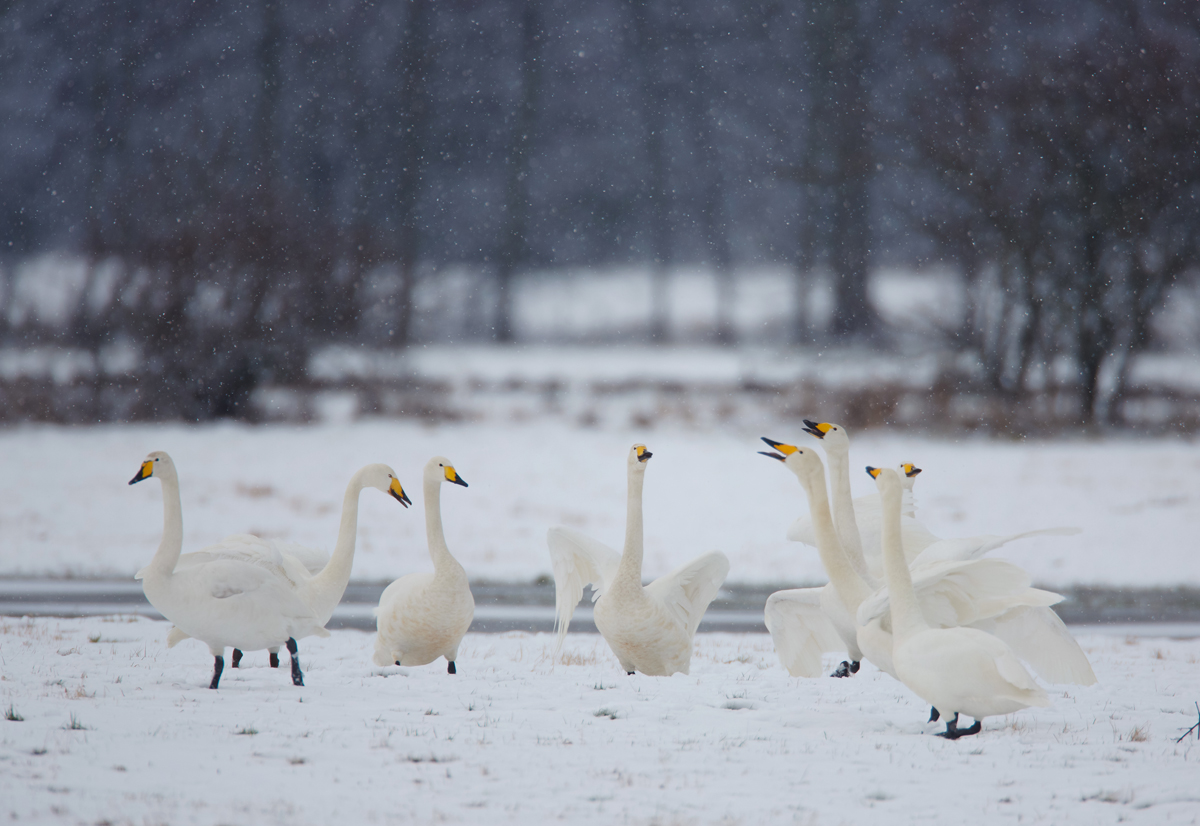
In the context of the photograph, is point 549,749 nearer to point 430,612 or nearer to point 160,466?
point 430,612

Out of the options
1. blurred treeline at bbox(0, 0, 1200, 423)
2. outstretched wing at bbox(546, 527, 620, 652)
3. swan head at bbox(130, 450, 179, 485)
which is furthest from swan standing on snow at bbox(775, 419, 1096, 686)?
blurred treeline at bbox(0, 0, 1200, 423)

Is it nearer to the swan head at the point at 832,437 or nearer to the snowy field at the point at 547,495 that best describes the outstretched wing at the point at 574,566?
the swan head at the point at 832,437

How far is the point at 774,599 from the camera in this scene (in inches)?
244

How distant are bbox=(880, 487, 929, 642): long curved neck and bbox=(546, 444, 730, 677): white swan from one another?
4.10ft

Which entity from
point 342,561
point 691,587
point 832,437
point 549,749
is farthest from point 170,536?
point 832,437

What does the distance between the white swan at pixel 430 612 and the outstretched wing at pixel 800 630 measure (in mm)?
1622

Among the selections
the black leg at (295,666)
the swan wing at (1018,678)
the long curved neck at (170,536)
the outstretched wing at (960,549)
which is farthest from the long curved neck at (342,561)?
the swan wing at (1018,678)

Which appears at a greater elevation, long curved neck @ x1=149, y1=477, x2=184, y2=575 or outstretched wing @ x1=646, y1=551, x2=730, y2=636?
long curved neck @ x1=149, y1=477, x2=184, y2=575

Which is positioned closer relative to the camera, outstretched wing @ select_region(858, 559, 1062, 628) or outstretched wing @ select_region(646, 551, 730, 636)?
outstretched wing @ select_region(858, 559, 1062, 628)

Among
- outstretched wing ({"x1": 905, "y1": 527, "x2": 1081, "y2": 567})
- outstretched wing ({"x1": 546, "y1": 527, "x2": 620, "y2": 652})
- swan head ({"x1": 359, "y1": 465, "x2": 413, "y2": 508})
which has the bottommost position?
outstretched wing ({"x1": 546, "y1": 527, "x2": 620, "y2": 652})

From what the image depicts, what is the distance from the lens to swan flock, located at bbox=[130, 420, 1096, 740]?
4754 millimetres

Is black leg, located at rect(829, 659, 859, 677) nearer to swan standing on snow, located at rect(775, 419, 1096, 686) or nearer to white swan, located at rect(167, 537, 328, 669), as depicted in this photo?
swan standing on snow, located at rect(775, 419, 1096, 686)

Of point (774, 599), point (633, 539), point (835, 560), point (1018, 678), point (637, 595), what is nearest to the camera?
point (1018, 678)

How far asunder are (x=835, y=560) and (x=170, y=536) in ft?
10.4
